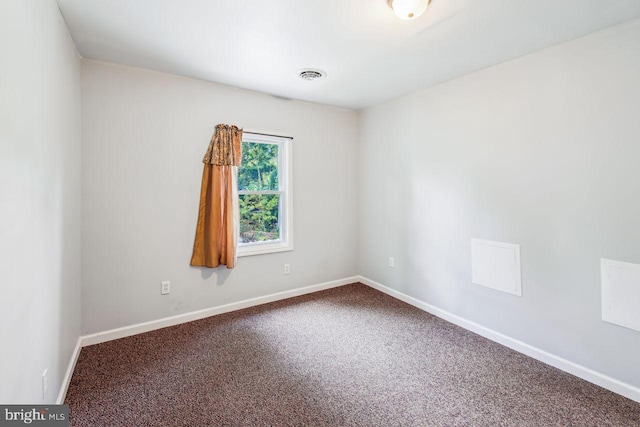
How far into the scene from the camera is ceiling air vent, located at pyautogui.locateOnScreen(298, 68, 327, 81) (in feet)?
9.04

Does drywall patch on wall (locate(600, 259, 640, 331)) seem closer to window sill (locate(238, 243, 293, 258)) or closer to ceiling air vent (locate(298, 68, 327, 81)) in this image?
ceiling air vent (locate(298, 68, 327, 81))

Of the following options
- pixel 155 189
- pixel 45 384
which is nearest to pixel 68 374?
pixel 45 384

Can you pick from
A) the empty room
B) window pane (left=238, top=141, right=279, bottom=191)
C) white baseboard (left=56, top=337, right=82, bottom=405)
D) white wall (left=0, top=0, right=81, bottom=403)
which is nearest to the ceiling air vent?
the empty room

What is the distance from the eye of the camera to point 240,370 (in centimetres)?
220

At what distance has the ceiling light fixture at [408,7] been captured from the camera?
1.71m

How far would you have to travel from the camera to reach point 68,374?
204 cm

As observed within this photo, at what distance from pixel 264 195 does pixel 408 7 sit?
96.5 inches

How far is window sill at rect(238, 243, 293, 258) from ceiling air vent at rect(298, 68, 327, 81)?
1.92m

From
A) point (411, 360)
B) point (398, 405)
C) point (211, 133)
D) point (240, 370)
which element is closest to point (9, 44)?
point (211, 133)

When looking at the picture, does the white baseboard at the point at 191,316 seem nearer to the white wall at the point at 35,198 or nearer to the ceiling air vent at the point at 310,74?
the white wall at the point at 35,198

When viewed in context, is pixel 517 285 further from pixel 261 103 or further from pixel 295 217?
pixel 261 103

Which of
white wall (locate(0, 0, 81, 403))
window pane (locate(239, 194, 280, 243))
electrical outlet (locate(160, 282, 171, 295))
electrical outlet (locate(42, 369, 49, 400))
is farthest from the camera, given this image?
window pane (locate(239, 194, 280, 243))

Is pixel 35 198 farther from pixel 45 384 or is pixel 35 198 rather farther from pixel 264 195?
pixel 264 195

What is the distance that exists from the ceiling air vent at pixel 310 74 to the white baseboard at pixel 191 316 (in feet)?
8.12
